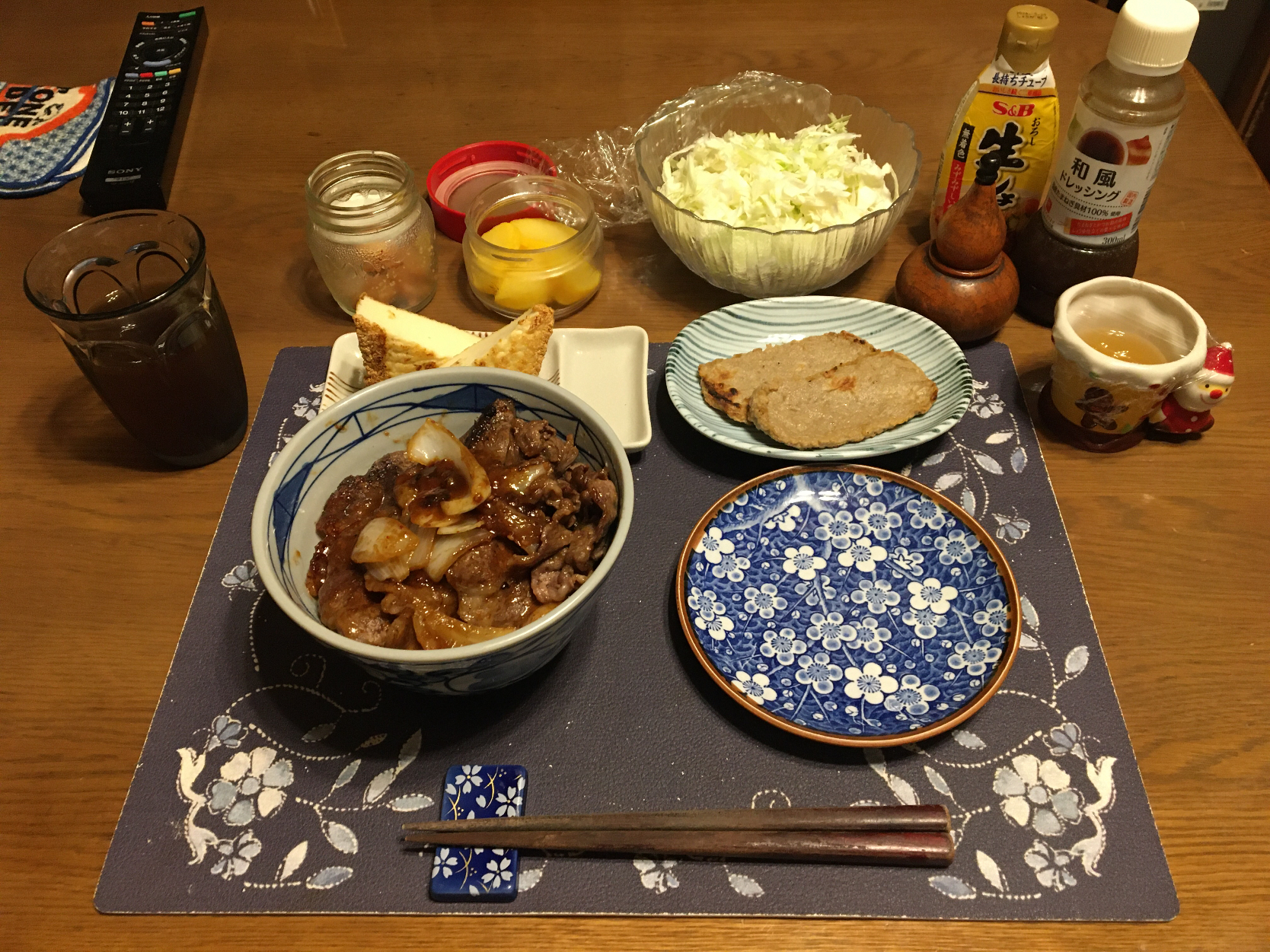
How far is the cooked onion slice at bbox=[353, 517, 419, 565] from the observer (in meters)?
1.06

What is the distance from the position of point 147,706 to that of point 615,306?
1.11 m

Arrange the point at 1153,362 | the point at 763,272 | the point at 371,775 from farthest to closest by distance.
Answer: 1. the point at 763,272
2. the point at 1153,362
3. the point at 371,775

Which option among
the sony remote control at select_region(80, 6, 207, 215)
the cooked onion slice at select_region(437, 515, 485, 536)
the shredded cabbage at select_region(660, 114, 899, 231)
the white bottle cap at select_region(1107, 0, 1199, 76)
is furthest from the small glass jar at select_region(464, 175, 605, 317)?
the white bottle cap at select_region(1107, 0, 1199, 76)

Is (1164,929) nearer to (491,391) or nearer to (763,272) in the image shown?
(491,391)

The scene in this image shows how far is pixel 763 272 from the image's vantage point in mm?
1668

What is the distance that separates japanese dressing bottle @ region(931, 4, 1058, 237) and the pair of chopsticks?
3.62ft

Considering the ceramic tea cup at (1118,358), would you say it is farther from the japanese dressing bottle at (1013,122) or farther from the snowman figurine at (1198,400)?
the japanese dressing bottle at (1013,122)

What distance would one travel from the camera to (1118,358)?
55.6 inches

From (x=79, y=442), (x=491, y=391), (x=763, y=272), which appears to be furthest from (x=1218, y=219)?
(x=79, y=442)

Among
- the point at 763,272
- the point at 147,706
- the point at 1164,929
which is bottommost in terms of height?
the point at 147,706

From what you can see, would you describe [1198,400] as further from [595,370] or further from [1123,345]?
[595,370]

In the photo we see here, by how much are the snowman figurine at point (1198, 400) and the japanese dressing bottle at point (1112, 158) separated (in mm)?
280

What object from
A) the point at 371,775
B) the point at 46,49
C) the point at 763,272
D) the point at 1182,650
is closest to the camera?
the point at 371,775

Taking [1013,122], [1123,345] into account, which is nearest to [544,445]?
[1123,345]
